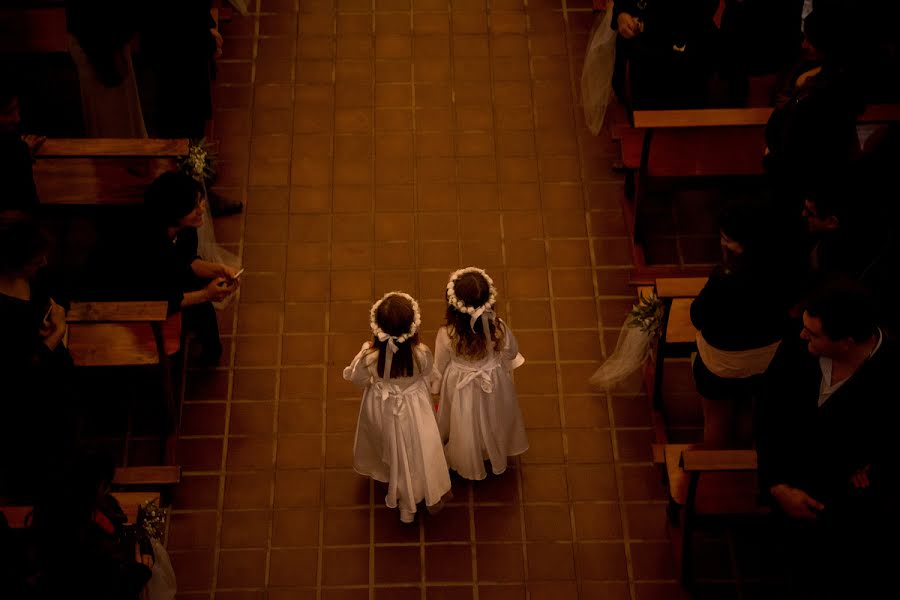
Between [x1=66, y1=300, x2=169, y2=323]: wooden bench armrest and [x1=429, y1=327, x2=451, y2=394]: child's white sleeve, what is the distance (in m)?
1.33

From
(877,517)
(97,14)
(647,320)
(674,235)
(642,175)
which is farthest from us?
(674,235)

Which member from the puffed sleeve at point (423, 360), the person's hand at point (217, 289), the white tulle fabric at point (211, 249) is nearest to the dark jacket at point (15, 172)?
the white tulle fabric at point (211, 249)

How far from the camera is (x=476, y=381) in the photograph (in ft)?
17.1

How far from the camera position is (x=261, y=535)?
546 cm

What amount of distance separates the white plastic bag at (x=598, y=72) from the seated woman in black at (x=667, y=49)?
28 centimetres

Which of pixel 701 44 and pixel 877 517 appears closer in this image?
pixel 877 517

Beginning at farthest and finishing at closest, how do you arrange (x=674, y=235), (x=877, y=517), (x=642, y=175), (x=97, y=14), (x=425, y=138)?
1. (x=425, y=138)
2. (x=674, y=235)
3. (x=642, y=175)
4. (x=97, y=14)
5. (x=877, y=517)

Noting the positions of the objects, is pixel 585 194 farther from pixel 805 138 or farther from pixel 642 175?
pixel 805 138

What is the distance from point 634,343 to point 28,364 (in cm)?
309

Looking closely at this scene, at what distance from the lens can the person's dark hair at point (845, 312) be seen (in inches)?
166

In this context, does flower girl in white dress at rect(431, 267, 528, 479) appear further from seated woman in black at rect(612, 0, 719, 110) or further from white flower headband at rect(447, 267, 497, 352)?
A: seated woman in black at rect(612, 0, 719, 110)

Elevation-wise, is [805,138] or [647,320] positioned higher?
[805,138]

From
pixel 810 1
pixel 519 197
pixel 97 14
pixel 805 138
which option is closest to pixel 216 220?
pixel 97 14

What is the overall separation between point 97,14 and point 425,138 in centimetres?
228
